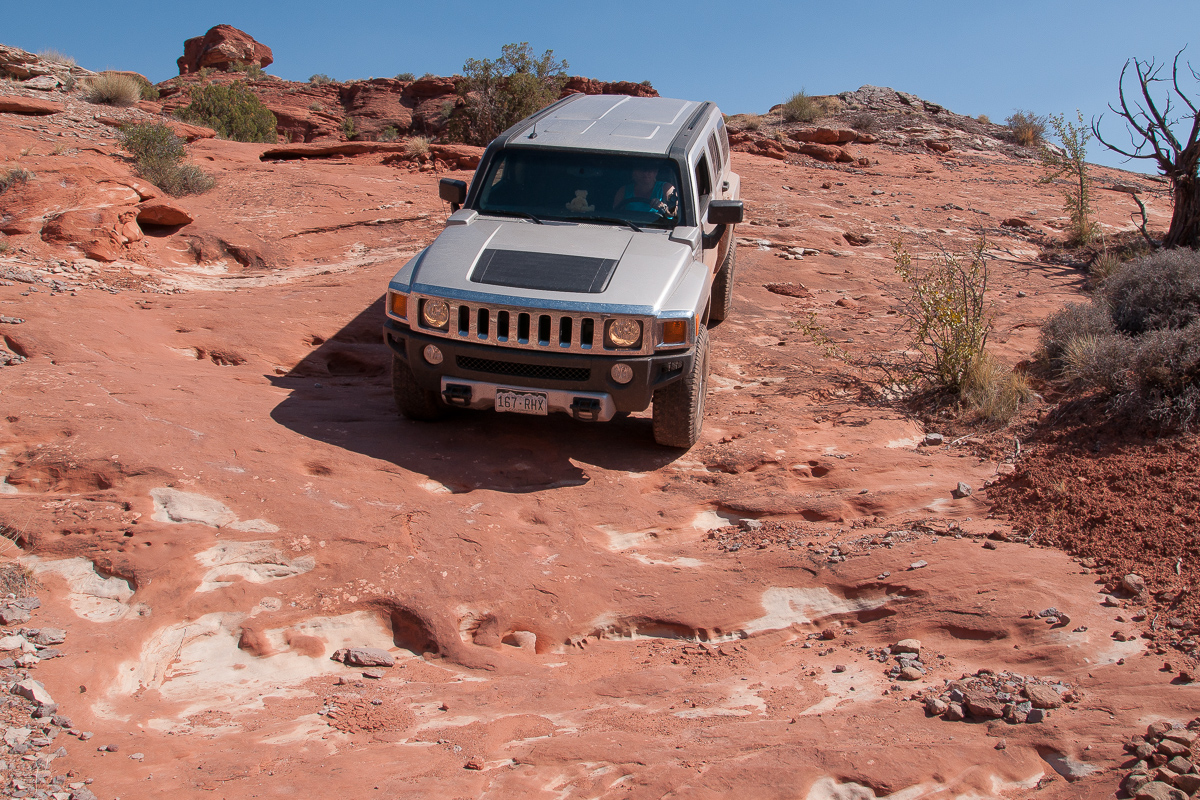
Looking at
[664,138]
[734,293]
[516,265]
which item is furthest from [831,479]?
[734,293]

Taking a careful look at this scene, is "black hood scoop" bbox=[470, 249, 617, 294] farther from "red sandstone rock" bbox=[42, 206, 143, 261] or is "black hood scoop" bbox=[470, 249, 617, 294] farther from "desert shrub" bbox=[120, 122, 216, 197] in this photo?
"desert shrub" bbox=[120, 122, 216, 197]

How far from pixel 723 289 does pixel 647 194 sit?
2555 millimetres

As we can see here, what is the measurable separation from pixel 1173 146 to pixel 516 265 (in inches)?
441

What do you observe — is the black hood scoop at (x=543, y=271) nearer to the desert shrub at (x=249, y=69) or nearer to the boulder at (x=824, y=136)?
the boulder at (x=824, y=136)

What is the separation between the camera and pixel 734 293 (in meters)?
9.39

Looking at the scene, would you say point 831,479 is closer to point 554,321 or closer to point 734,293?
point 554,321

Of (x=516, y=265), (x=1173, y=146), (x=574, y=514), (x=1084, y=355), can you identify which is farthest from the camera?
(x=1173, y=146)

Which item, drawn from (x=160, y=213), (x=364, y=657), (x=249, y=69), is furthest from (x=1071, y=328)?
(x=249, y=69)

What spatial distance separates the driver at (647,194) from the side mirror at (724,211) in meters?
0.25

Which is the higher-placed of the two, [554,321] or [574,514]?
[554,321]

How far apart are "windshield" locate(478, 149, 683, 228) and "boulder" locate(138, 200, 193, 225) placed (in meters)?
5.98

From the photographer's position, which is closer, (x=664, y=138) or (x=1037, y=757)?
(x=1037, y=757)

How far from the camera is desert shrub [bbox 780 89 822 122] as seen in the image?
80.2 feet

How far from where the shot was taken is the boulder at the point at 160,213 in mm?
9812
